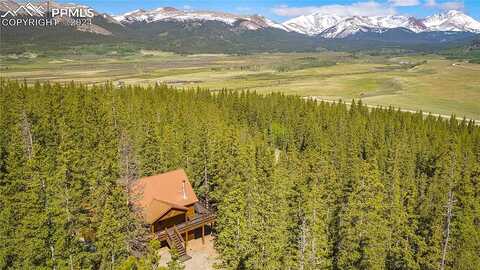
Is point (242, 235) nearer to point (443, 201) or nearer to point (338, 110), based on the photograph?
point (443, 201)

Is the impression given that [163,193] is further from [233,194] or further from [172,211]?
[233,194]

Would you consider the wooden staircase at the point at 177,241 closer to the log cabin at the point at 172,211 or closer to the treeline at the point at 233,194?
the log cabin at the point at 172,211

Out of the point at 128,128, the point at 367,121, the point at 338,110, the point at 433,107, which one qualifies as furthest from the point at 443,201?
the point at 433,107

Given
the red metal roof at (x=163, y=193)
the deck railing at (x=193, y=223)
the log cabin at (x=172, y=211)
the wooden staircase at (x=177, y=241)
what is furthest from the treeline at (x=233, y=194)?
the wooden staircase at (x=177, y=241)

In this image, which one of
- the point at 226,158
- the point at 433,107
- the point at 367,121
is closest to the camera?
the point at 226,158

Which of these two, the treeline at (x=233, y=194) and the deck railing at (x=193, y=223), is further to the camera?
the deck railing at (x=193, y=223)

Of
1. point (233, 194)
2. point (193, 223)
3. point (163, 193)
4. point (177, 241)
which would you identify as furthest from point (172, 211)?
point (233, 194)

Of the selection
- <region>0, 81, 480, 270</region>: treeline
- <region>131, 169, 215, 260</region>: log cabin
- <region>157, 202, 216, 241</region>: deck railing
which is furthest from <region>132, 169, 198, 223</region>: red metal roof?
<region>0, 81, 480, 270</region>: treeline
